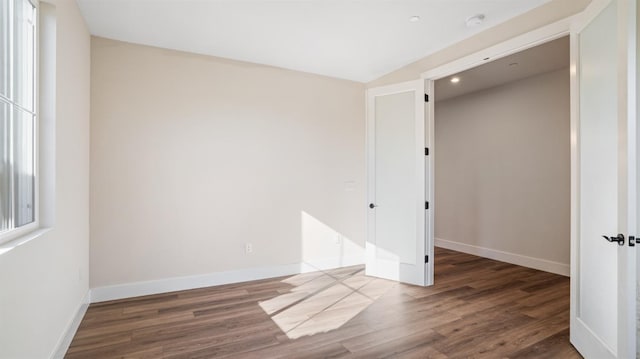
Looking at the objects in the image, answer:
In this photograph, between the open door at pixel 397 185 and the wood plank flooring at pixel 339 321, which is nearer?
the wood plank flooring at pixel 339 321

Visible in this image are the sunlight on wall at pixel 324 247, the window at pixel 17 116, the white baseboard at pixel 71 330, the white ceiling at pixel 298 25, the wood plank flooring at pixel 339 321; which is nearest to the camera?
the window at pixel 17 116

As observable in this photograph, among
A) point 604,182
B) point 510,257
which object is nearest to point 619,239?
point 604,182

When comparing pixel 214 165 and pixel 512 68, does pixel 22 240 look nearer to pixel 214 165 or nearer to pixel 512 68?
pixel 214 165

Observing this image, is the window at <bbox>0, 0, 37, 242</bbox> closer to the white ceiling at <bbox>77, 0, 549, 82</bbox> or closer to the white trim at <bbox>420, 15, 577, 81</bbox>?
the white ceiling at <bbox>77, 0, 549, 82</bbox>

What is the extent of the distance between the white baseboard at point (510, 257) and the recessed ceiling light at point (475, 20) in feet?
11.2

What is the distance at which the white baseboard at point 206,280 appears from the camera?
3.46m

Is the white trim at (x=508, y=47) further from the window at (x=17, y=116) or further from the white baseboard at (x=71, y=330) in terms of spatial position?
the white baseboard at (x=71, y=330)

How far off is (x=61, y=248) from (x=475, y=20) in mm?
3868

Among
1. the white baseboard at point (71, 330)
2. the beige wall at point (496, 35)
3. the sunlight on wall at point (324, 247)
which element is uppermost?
the beige wall at point (496, 35)

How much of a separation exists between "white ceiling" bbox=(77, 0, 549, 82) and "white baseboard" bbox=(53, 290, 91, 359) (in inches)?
105

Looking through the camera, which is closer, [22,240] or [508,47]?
[22,240]

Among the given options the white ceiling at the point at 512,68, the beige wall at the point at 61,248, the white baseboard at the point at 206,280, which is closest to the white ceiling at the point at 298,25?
the beige wall at the point at 61,248

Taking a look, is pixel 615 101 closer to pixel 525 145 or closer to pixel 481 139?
pixel 525 145

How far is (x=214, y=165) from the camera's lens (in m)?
3.98
